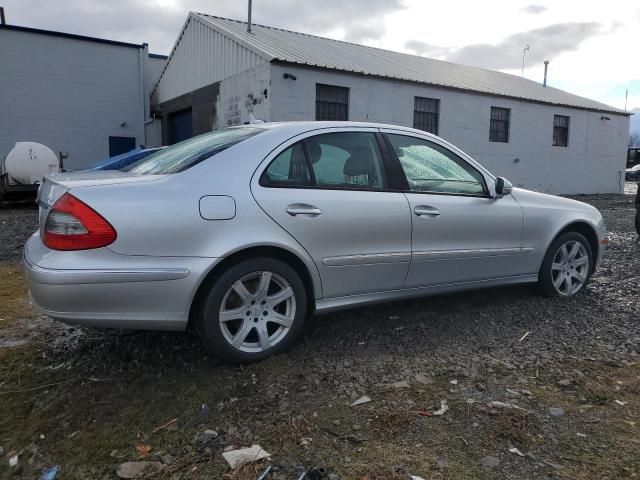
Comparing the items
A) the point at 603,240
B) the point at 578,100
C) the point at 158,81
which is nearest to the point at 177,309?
the point at 603,240

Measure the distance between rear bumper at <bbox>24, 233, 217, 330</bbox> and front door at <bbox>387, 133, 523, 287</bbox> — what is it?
1.63 metres

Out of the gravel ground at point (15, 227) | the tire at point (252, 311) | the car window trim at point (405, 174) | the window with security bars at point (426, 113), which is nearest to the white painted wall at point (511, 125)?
the window with security bars at point (426, 113)

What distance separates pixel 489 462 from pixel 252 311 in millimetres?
1555

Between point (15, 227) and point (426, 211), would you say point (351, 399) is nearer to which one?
point (426, 211)

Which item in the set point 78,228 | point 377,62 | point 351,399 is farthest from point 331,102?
point 351,399

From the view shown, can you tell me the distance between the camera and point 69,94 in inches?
734

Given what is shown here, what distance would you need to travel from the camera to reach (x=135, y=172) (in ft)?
11.3

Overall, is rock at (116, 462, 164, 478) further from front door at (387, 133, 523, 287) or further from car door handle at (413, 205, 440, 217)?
car door handle at (413, 205, 440, 217)

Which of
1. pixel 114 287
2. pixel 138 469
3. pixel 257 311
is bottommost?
pixel 138 469

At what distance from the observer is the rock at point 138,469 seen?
224 cm

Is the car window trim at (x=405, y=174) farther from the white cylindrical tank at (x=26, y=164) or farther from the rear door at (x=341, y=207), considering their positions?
the white cylindrical tank at (x=26, y=164)

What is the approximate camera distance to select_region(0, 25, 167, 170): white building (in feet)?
58.2

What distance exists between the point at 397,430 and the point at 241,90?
13.6 m

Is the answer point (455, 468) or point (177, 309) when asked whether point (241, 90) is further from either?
point (455, 468)
